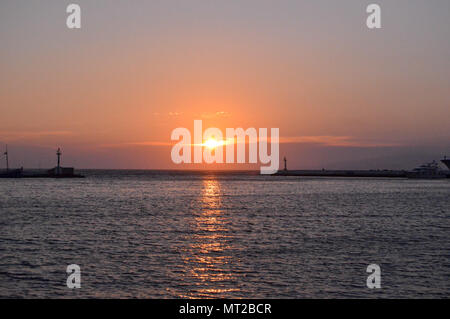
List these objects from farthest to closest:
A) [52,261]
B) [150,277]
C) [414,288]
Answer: [52,261]
[150,277]
[414,288]

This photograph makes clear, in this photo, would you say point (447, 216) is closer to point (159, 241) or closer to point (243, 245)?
point (243, 245)

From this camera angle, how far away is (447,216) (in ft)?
173

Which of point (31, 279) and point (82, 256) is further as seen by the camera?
point (82, 256)

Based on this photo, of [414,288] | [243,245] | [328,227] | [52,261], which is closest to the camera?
[414,288]

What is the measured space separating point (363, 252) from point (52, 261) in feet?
57.9

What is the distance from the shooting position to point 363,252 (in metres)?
29.8

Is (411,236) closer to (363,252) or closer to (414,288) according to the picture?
(363,252)

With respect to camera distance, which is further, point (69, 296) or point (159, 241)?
point (159, 241)

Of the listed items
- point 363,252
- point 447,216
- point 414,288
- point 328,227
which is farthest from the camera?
point 447,216

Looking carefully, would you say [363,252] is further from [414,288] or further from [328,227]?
[328,227]
